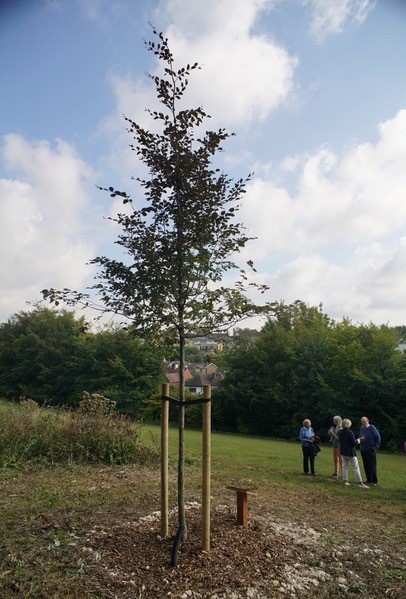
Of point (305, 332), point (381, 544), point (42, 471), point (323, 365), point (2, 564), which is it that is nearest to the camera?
point (2, 564)

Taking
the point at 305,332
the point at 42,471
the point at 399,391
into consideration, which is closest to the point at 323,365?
the point at 305,332

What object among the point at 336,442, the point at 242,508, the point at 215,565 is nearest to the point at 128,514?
the point at 242,508

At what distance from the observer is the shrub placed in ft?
33.1

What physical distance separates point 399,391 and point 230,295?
73.4 feet

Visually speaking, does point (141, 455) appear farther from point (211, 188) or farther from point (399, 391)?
point (399, 391)

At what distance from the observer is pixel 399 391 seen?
2450 cm

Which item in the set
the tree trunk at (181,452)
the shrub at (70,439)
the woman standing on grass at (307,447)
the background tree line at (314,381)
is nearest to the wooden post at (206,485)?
the tree trunk at (181,452)

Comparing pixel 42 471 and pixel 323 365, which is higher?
pixel 323 365

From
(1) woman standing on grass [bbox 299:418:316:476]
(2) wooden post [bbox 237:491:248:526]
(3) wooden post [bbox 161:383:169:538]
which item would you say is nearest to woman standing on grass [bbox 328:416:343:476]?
(1) woman standing on grass [bbox 299:418:316:476]

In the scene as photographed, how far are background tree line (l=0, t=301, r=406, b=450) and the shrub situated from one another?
25.0 ft

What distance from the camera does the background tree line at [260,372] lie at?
84.4 ft

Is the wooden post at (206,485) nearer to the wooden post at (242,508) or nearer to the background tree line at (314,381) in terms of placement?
the wooden post at (242,508)

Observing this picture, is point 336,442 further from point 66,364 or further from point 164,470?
point 66,364

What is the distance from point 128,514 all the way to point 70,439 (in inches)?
190
